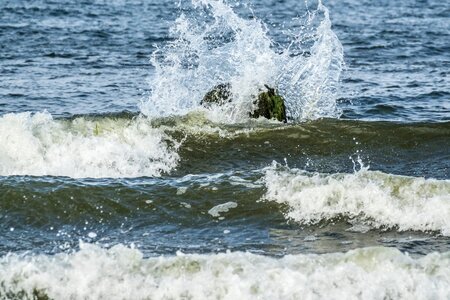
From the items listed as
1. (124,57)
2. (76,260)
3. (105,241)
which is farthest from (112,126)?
(124,57)

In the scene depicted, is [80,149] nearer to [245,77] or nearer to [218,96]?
[218,96]

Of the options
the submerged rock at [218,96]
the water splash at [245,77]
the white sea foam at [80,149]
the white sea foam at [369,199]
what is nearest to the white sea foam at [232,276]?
the white sea foam at [369,199]

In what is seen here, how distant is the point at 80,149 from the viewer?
12.5m

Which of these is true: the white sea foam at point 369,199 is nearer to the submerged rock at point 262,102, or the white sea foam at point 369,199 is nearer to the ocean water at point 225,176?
the ocean water at point 225,176

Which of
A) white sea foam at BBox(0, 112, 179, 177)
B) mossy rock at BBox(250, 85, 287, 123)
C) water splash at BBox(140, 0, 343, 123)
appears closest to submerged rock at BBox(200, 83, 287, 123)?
mossy rock at BBox(250, 85, 287, 123)

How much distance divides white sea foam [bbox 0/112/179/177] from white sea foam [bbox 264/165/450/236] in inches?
93.0

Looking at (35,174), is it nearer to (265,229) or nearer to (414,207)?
(265,229)

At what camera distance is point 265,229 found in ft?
30.8

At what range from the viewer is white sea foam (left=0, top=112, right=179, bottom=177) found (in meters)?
12.0

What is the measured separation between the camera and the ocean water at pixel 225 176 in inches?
305

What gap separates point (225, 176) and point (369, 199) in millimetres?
1904

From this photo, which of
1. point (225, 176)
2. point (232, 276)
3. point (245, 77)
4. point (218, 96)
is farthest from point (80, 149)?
point (232, 276)

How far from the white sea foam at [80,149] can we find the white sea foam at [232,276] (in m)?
3.98

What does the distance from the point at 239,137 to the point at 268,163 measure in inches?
50.0
